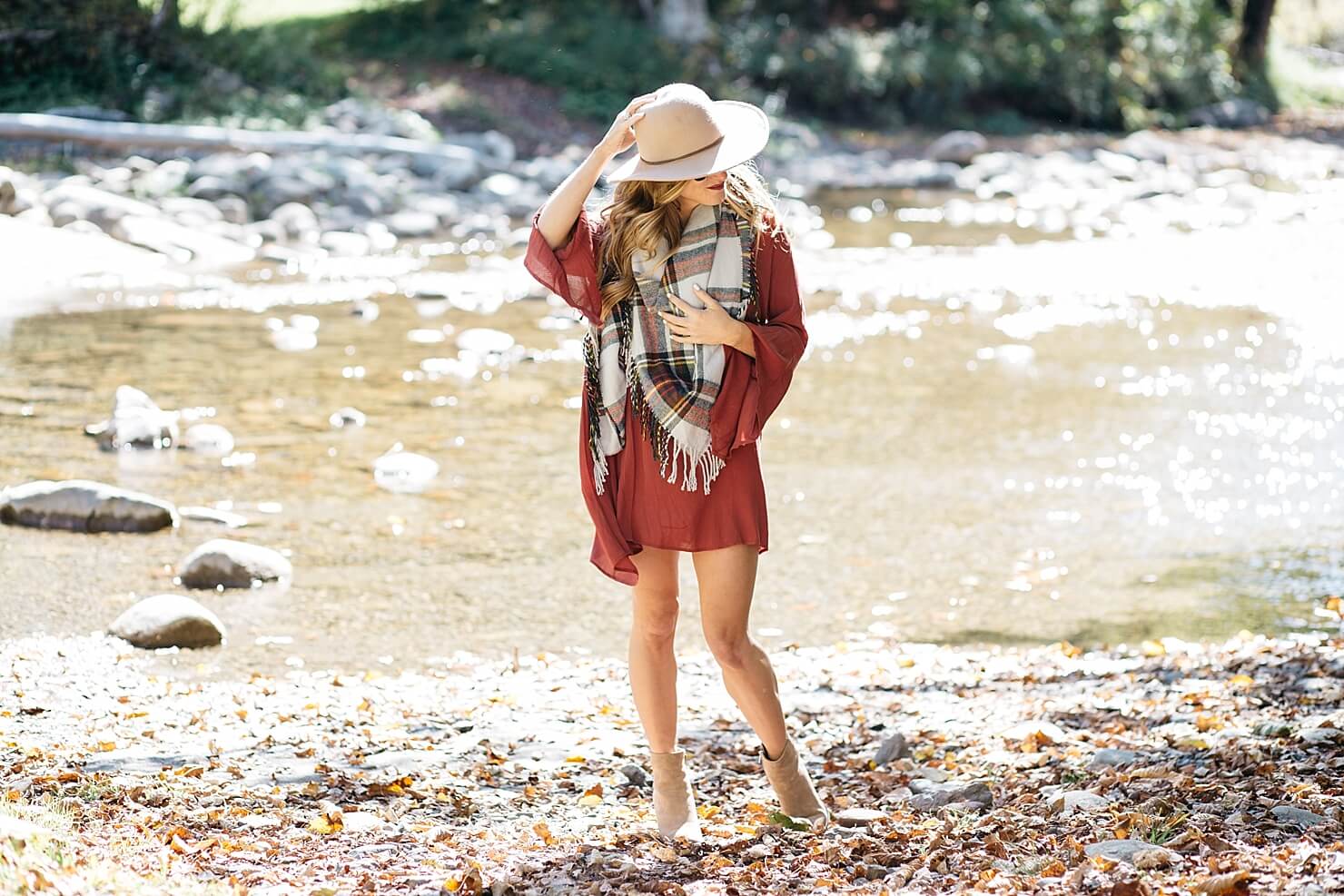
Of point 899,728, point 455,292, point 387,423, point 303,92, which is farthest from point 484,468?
point 303,92

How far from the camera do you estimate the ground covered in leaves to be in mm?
3609

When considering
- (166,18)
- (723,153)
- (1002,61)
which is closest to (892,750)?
(723,153)

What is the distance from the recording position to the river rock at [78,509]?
7500mm

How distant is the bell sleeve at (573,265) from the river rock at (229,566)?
3487 mm

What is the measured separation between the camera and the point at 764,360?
387cm

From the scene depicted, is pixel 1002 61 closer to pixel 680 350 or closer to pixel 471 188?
pixel 471 188

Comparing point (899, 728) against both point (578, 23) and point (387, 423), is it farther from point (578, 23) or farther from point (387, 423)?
point (578, 23)

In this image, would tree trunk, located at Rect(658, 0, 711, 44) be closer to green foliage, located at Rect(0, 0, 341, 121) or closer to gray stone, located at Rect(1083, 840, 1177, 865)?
green foliage, located at Rect(0, 0, 341, 121)

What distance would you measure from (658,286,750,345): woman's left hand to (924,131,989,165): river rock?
76.4 ft

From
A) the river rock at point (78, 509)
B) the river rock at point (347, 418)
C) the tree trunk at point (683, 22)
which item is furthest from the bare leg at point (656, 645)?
the tree trunk at point (683, 22)

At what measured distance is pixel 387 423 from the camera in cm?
999

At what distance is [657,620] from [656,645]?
7cm

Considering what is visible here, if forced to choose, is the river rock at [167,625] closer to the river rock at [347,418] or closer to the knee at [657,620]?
the knee at [657,620]

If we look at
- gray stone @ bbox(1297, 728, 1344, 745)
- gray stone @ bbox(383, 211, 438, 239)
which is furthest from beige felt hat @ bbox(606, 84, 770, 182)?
gray stone @ bbox(383, 211, 438, 239)
